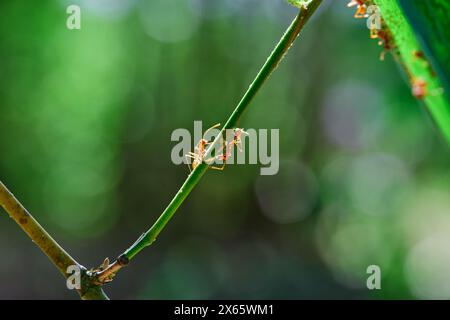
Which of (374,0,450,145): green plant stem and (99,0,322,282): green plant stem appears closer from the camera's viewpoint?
(374,0,450,145): green plant stem

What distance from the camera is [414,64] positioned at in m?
0.27

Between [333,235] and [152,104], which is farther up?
[152,104]

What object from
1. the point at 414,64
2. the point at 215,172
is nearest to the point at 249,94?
the point at 414,64

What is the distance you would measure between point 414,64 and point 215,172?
5.66m

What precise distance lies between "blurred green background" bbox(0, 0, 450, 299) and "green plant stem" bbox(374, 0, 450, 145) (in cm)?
489

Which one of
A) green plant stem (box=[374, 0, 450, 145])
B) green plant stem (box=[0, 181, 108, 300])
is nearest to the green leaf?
green plant stem (box=[374, 0, 450, 145])

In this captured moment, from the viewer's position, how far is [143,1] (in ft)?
22.2

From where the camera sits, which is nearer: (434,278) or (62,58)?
(434,278)

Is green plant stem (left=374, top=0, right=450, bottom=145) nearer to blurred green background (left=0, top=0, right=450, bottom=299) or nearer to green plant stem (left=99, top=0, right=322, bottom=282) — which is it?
green plant stem (left=99, top=0, right=322, bottom=282)

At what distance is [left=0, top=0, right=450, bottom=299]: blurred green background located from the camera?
18.0ft

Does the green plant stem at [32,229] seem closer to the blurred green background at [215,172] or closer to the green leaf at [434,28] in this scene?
the green leaf at [434,28]
